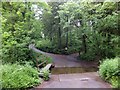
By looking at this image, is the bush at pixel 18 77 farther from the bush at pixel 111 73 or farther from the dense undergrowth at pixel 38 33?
the bush at pixel 111 73

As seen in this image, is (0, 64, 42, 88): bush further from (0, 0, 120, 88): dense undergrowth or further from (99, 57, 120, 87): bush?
(99, 57, 120, 87): bush

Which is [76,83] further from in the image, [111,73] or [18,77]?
[18,77]

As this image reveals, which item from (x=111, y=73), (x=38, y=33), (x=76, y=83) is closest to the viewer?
(x=76, y=83)

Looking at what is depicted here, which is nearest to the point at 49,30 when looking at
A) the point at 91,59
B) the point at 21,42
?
the point at 91,59

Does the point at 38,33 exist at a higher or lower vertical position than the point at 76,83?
higher

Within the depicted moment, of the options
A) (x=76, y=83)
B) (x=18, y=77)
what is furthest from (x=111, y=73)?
(x=18, y=77)

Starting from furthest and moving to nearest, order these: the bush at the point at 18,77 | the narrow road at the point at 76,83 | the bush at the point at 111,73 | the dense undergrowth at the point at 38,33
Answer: the dense undergrowth at the point at 38,33 → the bush at the point at 111,73 → the narrow road at the point at 76,83 → the bush at the point at 18,77

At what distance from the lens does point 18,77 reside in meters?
4.86

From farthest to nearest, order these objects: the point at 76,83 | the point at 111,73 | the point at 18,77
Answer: the point at 111,73, the point at 76,83, the point at 18,77

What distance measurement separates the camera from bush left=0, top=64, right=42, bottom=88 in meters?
4.65

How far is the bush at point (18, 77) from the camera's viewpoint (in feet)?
15.3

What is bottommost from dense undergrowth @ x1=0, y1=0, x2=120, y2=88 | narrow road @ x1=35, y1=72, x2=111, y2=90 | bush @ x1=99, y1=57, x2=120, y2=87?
narrow road @ x1=35, y1=72, x2=111, y2=90

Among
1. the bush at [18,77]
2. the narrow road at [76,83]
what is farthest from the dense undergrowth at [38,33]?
the narrow road at [76,83]

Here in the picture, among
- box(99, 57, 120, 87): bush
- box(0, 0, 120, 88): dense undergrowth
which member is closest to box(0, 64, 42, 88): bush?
box(0, 0, 120, 88): dense undergrowth
